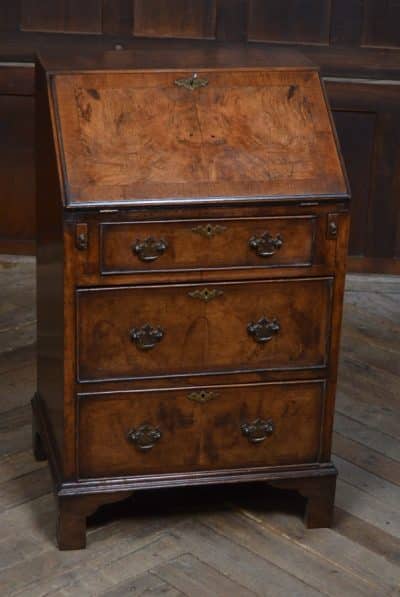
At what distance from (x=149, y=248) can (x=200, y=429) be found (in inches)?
22.5

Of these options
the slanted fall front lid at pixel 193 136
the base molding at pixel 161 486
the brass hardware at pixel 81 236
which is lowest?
the base molding at pixel 161 486

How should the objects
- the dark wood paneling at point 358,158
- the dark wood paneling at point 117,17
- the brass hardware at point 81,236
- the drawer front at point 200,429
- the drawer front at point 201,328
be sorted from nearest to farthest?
the brass hardware at point 81,236 → the drawer front at point 201,328 → the drawer front at point 200,429 → the dark wood paneling at point 117,17 → the dark wood paneling at point 358,158

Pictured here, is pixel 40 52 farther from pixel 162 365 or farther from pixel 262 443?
pixel 262 443

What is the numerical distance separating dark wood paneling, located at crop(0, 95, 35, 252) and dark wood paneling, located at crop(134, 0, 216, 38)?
630mm

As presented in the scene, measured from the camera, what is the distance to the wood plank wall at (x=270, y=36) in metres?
5.45

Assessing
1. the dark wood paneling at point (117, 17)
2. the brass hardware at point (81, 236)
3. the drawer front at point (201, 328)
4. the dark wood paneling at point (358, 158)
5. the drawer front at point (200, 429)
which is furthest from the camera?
the dark wood paneling at point (358, 158)

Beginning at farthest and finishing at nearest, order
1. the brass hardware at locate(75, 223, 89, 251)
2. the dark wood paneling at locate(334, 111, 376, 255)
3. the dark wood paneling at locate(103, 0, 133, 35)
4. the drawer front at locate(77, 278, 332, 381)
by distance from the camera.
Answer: the dark wood paneling at locate(334, 111, 376, 255)
the dark wood paneling at locate(103, 0, 133, 35)
the drawer front at locate(77, 278, 332, 381)
the brass hardware at locate(75, 223, 89, 251)

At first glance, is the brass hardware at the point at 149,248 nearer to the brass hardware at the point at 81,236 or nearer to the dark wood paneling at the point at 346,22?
the brass hardware at the point at 81,236

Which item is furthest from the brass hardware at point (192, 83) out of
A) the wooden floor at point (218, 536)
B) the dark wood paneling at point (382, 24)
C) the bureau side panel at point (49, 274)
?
the dark wood paneling at point (382, 24)

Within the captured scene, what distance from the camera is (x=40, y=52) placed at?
354 cm

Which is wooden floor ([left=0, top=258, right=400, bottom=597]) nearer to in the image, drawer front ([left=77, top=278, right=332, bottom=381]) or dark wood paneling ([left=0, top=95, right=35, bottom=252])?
drawer front ([left=77, top=278, right=332, bottom=381])

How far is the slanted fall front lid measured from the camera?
10.5ft

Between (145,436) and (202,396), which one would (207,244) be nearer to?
(202,396)

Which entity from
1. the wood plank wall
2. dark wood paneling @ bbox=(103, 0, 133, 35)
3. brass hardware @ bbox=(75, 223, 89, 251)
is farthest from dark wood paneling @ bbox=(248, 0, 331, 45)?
brass hardware @ bbox=(75, 223, 89, 251)
